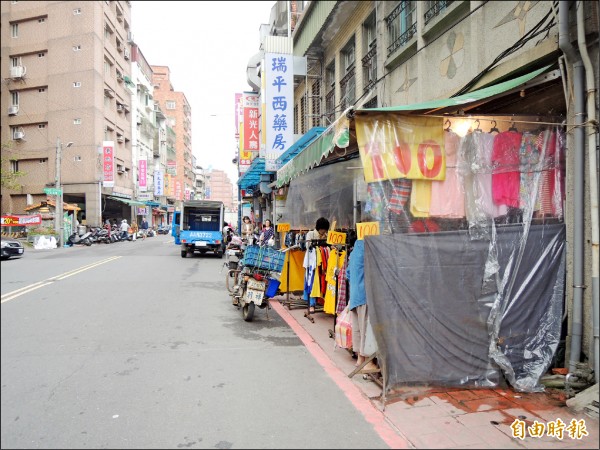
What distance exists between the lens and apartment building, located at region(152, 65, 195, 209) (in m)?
79.0

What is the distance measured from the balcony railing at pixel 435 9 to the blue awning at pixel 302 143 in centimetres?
400

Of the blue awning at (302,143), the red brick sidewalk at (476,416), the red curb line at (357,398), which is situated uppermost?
the blue awning at (302,143)

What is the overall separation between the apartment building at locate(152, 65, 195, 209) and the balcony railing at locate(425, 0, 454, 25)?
7224cm

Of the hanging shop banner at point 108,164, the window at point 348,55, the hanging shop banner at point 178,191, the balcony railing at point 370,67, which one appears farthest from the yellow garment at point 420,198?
the hanging shop banner at point 178,191

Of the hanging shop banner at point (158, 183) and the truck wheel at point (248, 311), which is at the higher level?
the hanging shop banner at point (158, 183)

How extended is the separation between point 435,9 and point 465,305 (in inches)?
230

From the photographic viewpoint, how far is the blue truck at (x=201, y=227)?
18.9m

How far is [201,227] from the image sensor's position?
20.0m

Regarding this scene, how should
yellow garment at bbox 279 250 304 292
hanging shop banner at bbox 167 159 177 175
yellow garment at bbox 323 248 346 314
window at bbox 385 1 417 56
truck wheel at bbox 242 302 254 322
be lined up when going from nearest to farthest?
yellow garment at bbox 323 248 346 314 < truck wheel at bbox 242 302 254 322 < window at bbox 385 1 417 56 < yellow garment at bbox 279 250 304 292 < hanging shop banner at bbox 167 159 177 175

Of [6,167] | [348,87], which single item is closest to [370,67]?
[348,87]

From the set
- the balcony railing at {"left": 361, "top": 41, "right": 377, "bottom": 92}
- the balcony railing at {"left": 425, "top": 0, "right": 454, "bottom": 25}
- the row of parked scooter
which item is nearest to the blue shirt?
the balcony railing at {"left": 425, "top": 0, "right": 454, "bottom": 25}

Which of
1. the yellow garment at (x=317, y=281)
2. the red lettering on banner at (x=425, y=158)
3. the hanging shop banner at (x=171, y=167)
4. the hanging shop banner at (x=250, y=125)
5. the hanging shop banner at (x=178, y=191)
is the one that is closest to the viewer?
the red lettering on banner at (x=425, y=158)

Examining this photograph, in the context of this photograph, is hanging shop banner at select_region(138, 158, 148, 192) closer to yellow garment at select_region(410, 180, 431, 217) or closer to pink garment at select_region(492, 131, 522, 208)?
yellow garment at select_region(410, 180, 431, 217)

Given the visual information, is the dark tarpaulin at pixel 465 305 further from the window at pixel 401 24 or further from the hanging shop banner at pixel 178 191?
the hanging shop banner at pixel 178 191
